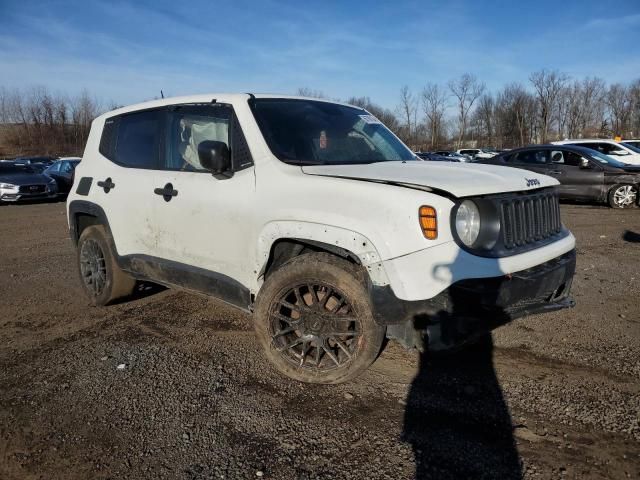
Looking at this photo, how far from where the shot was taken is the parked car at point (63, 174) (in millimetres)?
18062

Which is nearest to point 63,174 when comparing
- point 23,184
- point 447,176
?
point 23,184

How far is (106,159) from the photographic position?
4.70 m

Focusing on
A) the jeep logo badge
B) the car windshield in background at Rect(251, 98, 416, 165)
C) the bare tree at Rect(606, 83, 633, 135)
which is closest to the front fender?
the car windshield in background at Rect(251, 98, 416, 165)

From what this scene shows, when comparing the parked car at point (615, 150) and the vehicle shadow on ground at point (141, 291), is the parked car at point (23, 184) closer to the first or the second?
the vehicle shadow on ground at point (141, 291)

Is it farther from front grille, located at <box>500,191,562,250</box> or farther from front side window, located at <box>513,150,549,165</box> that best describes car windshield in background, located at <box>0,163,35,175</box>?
front grille, located at <box>500,191,562,250</box>

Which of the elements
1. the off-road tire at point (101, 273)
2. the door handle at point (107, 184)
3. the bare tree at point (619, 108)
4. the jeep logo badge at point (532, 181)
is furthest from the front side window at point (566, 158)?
the bare tree at point (619, 108)

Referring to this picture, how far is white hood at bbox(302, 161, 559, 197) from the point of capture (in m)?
2.82

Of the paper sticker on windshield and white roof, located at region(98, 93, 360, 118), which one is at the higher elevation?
white roof, located at region(98, 93, 360, 118)

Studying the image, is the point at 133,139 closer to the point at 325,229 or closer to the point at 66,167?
the point at 325,229

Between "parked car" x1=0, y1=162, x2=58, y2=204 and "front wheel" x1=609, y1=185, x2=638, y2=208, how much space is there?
16927 millimetres

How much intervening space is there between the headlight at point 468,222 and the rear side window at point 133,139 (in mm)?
2602

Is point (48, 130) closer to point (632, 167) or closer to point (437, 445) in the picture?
point (632, 167)

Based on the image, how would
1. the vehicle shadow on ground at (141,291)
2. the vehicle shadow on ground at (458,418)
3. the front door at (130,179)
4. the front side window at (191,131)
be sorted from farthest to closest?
the vehicle shadow on ground at (141,291)
the front door at (130,179)
the front side window at (191,131)
the vehicle shadow on ground at (458,418)

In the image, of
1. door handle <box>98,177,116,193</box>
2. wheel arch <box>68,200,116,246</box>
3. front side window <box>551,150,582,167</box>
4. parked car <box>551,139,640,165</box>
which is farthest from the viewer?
parked car <box>551,139,640,165</box>
